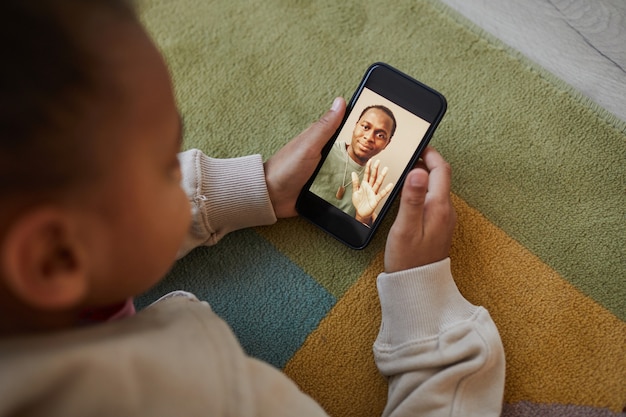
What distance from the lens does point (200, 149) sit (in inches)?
27.5

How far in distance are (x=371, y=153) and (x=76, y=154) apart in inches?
15.0

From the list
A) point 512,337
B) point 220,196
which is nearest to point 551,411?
point 512,337

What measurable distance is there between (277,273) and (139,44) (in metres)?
0.36

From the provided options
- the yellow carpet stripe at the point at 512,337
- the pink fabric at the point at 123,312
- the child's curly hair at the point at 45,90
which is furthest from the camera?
the yellow carpet stripe at the point at 512,337

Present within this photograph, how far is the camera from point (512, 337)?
614 millimetres

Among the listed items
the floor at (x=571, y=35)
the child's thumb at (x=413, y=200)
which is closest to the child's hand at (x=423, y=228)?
the child's thumb at (x=413, y=200)

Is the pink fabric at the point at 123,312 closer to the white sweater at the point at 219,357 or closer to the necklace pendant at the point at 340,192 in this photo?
the white sweater at the point at 219,357

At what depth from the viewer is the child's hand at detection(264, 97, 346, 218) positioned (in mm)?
639

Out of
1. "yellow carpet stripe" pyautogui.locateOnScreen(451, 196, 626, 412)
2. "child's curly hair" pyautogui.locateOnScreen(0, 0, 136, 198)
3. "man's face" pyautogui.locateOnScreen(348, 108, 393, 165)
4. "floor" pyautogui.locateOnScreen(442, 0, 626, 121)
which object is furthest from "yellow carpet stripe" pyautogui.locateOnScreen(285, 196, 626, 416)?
"child's curly hair" pyautogui.locateOnScreen(0, 0, 136, 198)

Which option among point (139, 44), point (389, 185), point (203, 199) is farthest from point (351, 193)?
point (139, 44)

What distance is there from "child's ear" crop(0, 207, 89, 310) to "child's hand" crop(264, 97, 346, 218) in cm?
32

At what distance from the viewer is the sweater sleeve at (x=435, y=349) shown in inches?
21.9

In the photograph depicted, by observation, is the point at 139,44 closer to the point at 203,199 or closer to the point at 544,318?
the point at 203,199

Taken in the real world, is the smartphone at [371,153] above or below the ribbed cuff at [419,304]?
above
